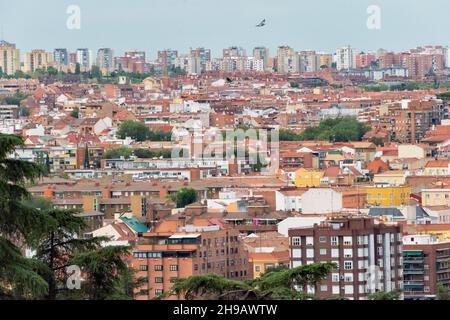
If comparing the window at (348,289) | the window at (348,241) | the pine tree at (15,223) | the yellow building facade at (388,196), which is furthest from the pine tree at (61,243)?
the yellow building facade at (388,196)

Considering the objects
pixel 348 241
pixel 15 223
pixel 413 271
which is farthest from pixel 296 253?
pixel 15 223

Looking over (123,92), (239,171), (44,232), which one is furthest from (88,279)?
(123,92)

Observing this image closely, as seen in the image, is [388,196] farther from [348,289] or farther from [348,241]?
[348,289]

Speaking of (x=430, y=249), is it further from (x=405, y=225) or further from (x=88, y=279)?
(x=88, y=279)

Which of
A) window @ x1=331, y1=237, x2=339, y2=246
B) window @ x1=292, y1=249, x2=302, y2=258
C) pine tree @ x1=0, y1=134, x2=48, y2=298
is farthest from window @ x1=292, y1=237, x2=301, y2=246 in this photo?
pine tree @ x1=0, y1=134, x2=48, y2=298

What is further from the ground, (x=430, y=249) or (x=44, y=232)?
(x=44, y=232)

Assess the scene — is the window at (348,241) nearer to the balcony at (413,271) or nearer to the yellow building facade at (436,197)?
the balcony at (413,271)

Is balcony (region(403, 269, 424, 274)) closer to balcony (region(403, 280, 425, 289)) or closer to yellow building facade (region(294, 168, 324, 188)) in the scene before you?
balcony (region(403, 280, 425, 289))

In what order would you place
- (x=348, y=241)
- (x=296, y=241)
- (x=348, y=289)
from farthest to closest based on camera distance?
(x=296, y=241)
(x=348, y=241)
(x=348, y=289)

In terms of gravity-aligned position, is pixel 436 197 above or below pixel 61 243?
below

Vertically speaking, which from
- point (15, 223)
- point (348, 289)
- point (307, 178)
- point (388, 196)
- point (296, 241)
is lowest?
point (307, 178)
